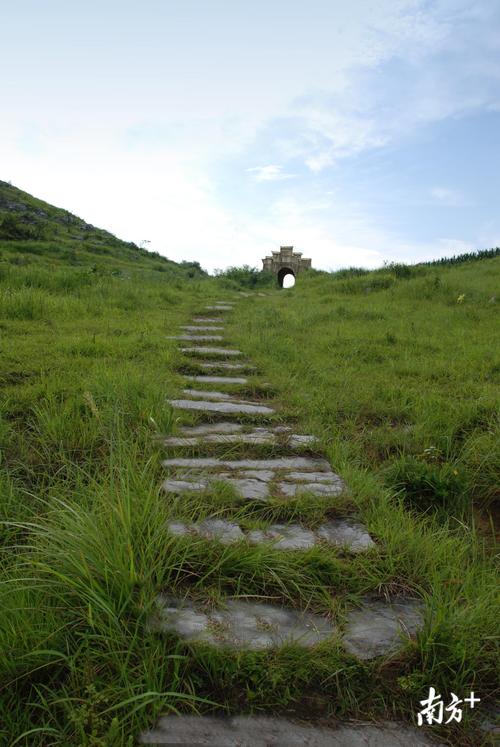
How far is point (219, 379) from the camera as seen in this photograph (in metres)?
4.60

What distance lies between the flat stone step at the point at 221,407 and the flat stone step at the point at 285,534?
4.80ft

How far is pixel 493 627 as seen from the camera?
179cm

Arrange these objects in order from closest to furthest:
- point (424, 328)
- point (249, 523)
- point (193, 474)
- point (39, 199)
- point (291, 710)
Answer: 1. point (291, 710)
2. point (249, 523)
3. point (193, 474)
4. point (424, 328)
5. point (39, 199)

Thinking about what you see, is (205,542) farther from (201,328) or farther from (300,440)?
(201,328)

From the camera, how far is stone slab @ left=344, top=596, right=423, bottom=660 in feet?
5.58

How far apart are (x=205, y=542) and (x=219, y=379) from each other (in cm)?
266

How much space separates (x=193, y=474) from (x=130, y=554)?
0.96 meters

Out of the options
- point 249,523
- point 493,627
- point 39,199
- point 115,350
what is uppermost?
point 39,199

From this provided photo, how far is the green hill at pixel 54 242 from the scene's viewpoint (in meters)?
12.9

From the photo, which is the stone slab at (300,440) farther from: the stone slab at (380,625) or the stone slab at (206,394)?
the stone slab at (380,625)

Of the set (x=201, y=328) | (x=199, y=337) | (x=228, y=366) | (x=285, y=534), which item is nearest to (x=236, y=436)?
(x=285, y=534)

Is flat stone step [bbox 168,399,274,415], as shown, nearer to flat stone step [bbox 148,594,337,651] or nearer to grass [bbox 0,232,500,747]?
grass [bbox 0,232,500,747]

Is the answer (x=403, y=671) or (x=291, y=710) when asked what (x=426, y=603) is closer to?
(x=403, y=671)

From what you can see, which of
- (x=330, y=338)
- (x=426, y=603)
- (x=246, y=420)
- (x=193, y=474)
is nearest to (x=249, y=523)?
(x=193, y=474)
